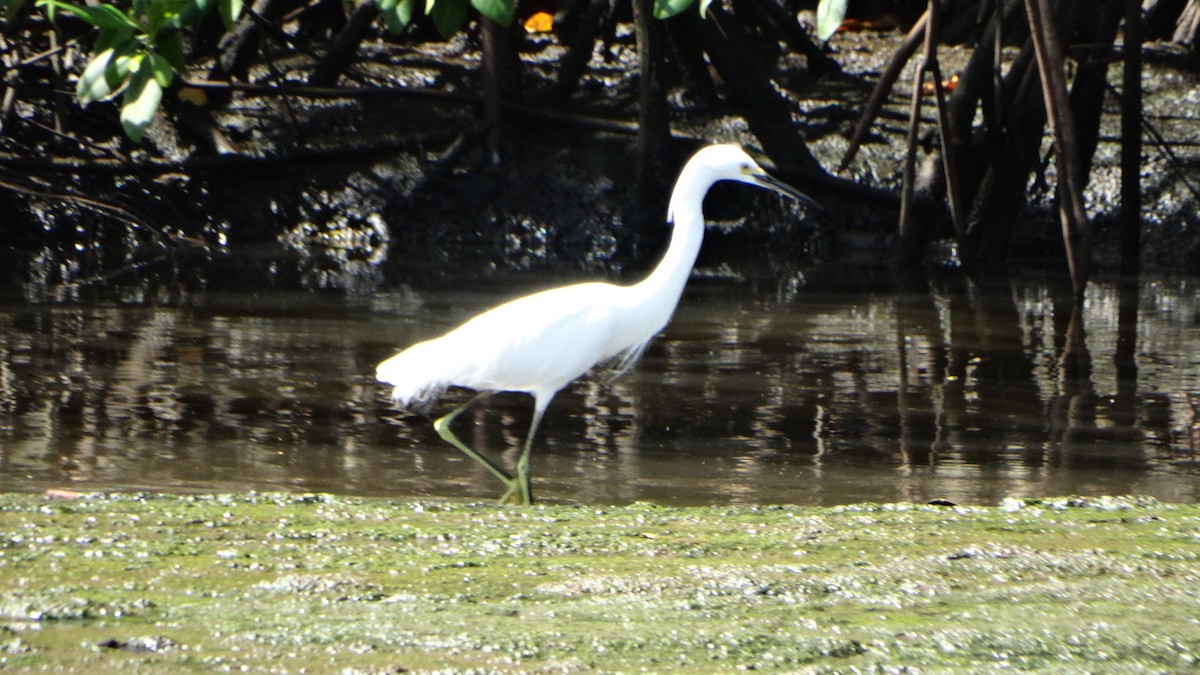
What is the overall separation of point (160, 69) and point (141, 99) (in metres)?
0.14

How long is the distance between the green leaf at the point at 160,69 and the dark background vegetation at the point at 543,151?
3.81 m

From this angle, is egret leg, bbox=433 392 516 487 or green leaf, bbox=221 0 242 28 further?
egret leg, bbox=433 392 516 487

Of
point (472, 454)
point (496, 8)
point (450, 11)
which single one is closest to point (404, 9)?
point (450, 11)

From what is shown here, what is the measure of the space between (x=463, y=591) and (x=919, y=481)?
201 centimetres

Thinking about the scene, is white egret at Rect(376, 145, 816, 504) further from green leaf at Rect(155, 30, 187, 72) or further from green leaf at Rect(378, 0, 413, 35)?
green leaf at Rect(155, 30, 187, 72)

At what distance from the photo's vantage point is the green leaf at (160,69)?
3879 millimetres

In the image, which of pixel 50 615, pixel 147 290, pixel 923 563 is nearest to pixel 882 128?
pixel 147 290

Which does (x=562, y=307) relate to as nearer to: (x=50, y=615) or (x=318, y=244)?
(x=50, y=615)

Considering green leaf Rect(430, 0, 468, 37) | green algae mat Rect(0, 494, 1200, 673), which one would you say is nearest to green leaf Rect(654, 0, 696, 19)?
green leaf Rect(430, 0, 468, 37)

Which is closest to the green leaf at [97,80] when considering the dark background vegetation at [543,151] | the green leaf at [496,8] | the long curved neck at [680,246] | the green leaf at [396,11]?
the green leaf at [396,11]

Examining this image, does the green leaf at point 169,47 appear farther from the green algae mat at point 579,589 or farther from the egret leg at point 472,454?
the green algae mat at point 579,589

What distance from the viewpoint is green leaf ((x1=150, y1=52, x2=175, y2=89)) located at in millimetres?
3879

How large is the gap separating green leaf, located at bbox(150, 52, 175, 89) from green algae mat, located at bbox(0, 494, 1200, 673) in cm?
113

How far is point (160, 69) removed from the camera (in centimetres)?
390
